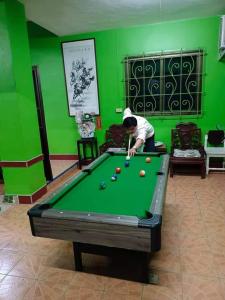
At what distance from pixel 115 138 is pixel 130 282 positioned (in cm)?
326

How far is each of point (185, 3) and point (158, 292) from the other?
151 inches

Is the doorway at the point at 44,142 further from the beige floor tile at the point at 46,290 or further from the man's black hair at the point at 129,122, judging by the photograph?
the beige floor tile at the point at 46,290

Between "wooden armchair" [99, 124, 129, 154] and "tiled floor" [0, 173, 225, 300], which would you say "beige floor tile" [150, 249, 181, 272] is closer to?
"tiled floor" [0, 173, 225, 300]

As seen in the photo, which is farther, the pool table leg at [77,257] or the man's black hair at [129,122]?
the man's black hair at [129,122]

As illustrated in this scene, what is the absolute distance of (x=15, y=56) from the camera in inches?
116

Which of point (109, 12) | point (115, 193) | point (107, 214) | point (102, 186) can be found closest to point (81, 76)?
point (109, 12)

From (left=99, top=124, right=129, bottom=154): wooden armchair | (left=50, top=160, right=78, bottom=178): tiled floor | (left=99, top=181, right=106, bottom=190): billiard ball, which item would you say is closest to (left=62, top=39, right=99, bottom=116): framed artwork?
(left=99, top=124, right=129, bottom=154): wooden armchair

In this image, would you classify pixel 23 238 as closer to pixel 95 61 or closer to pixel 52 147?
pixel 52 147

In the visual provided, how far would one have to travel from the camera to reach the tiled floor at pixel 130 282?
5.73ft

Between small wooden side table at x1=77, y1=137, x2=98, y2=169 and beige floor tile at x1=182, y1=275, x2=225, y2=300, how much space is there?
345 cm

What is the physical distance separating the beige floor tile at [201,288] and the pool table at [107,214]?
333mm

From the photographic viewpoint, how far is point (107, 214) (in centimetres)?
153

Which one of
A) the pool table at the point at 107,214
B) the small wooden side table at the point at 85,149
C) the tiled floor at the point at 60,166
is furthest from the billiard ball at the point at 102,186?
the small wooden side table at the point at 85,149

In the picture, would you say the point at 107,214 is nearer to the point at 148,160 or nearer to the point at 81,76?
the point at 148,160
